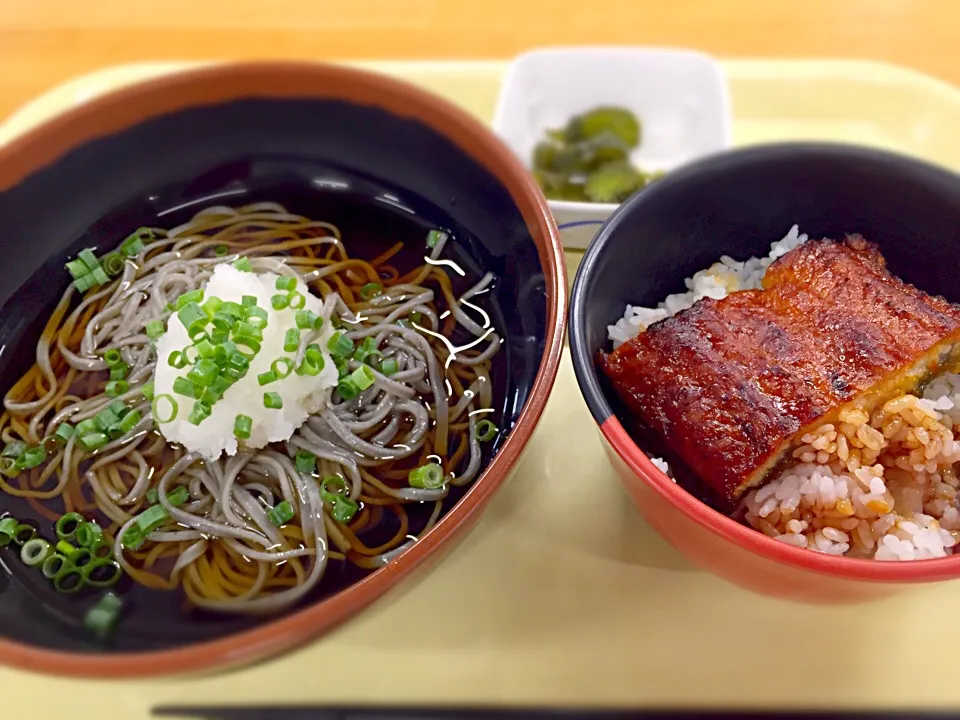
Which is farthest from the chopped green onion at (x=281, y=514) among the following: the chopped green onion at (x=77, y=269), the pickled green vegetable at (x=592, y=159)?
the pickled green vegetable at (x=592, y=159)

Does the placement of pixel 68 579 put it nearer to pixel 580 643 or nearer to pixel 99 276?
pixel 99 276

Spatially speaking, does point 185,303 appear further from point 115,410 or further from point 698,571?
point 698,571

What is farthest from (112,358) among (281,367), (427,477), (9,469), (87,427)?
(427,477)

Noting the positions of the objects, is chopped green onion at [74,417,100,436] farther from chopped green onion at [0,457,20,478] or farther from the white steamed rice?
the white steamed rice

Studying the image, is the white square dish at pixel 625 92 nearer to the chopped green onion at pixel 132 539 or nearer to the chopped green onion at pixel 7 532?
the chopped green onion at pixel 132 539

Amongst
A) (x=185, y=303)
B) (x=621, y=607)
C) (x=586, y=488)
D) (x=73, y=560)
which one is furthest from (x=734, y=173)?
(x=73, y=560)

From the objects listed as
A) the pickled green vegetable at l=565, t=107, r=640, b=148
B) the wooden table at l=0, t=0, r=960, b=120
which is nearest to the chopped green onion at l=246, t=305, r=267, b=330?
the pickled green vegetable at l=565, t=107, r=640, b=148
